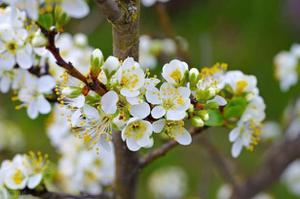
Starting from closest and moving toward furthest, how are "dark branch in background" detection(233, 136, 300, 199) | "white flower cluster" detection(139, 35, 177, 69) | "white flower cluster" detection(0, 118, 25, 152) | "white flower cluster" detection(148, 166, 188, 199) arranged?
"dark branch in background" detection(233, 136, 300, 199) < "white flower cluster" detection(139, 35, 177, 69) < "white flower cluster" detection(0, 118, 25, 152) < "white flower cluster" detection(148, 166, 188, 199)

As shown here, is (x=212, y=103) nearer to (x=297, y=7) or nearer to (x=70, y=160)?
(x=70, y=160)

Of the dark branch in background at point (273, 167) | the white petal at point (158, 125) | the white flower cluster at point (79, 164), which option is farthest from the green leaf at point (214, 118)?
the dark branch in background at point (273, 167)

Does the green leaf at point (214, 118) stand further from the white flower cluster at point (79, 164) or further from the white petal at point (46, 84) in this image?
the white flower cluster at point (79, 164)

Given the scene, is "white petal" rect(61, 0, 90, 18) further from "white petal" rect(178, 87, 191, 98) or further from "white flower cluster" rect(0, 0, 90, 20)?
"white petal" rect(178, 87, 191, 98)

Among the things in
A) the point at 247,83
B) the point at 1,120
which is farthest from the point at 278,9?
the point at 247,83

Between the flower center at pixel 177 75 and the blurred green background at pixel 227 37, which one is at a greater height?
the blurred green background at pixel 227 37

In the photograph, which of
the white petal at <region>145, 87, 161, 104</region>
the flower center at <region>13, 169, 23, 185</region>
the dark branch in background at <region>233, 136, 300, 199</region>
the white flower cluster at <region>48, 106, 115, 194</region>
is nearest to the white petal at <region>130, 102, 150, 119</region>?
the white petal at <region>145, 87, 161, 104</region>
